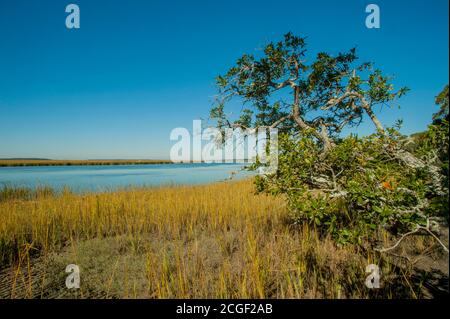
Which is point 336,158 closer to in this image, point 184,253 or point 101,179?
point 184,253

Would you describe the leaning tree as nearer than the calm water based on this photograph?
Yes

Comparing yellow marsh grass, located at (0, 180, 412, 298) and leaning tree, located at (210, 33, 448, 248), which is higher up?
leaning tree, located at (210, 33, 448, 248)

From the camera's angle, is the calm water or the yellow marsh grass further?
the calm water

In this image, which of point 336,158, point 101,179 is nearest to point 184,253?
point 336,158

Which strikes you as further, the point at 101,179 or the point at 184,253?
the point at 101,179

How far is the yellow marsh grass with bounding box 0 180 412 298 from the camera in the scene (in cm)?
261

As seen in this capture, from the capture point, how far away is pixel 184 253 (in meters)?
3.77

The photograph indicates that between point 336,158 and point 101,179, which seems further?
point 101,179

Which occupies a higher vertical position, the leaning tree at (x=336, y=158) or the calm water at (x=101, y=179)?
the leaning tree at (x=336, y=158)

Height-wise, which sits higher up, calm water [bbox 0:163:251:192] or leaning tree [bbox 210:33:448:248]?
leaning tree [bbox 210:33:448:248]

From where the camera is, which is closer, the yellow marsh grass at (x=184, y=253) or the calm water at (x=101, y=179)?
the yellow marsh grass at (x=184, y=253)

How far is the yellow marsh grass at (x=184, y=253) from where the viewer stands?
8.56 feet

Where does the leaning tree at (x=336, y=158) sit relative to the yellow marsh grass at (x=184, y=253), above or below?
above

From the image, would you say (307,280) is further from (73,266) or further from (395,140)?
(73,266)
